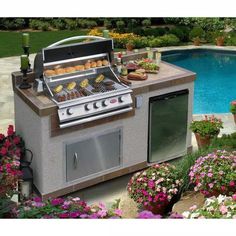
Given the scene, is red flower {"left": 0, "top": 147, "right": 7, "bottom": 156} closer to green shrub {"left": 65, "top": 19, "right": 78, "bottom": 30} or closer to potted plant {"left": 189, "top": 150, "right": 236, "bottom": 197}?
potted plant {"left": 189, "top": 150, "right": 236, "bottom": 197}

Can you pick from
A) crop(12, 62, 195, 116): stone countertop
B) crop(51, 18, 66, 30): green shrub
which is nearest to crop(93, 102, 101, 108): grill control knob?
crop(12, 62, 195, 116): stone countertop

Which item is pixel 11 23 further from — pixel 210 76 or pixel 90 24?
pixel 210 76

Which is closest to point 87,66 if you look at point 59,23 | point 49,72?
point 49,72

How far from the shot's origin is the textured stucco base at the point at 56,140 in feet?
28.0

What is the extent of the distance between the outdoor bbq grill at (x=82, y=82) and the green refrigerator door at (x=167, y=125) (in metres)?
0.61

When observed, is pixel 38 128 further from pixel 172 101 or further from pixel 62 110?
pixel 172 101

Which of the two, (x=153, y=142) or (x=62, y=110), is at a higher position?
(x=62, y=110)

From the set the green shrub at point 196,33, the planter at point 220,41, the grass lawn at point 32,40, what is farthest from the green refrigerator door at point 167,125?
the green shrub at point 196,33

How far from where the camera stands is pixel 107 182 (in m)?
9.67

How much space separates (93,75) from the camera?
31.0 feet

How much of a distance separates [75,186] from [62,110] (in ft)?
4.31

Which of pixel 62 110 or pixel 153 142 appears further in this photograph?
pixel 153 142

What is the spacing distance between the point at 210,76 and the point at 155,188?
11.1 m
